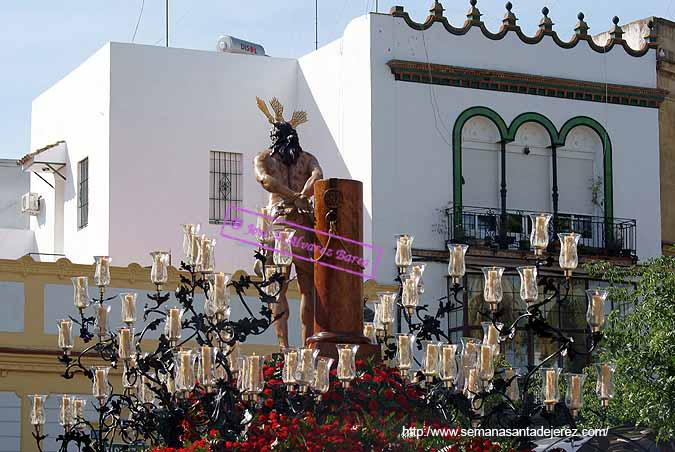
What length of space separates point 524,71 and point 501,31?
879mm

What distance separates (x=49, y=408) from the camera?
2684 centimetres

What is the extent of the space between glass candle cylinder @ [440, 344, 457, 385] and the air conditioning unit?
20.9 metres

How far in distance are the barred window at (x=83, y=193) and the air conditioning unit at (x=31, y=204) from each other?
9.58ft

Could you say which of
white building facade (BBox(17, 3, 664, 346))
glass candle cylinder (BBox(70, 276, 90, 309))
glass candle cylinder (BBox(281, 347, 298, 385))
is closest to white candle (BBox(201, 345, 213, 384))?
glass candle cylinder (BBox(281, 347, 298, 385))

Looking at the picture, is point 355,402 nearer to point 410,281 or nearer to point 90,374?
point 410,281

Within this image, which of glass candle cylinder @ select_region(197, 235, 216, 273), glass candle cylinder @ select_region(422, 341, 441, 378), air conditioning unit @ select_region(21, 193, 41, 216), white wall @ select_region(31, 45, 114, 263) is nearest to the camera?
glass candle cylinder @ select_region(422, 341, 441, 378)

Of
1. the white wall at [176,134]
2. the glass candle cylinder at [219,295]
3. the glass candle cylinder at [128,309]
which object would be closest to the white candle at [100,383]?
the glass candle cylinder at [128,309]

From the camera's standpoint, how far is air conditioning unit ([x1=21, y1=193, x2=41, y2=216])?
35906 mm

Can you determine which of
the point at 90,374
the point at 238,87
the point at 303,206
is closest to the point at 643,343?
the point at 303,206

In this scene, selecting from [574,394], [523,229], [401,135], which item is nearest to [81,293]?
[574,394]

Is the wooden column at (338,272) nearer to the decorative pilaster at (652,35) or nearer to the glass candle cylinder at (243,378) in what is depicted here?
the glass candle cylinder at (243,378)

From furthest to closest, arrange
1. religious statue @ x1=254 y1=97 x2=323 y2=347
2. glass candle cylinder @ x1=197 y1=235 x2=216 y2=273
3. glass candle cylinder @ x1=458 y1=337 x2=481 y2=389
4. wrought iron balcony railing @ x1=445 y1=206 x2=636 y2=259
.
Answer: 1. wrought iron balcony railing @ x1=445 y1=206 x2=636 y2=259
2. religious statue @ x1=254 y1=97 x2=323 y2=347
3. glass candle cylinder @ x1=197 y1=235 x2=216 y2=273
4. glass candle cylinder @ x1=458 y1=337 x2=481 y2=389

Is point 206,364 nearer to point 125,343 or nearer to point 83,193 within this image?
point 125,343

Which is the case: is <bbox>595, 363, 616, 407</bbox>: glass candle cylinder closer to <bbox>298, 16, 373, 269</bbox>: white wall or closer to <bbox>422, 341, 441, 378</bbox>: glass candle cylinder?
<bbox>422, 341, 441, 378</bbox>: glass candle cylinder
